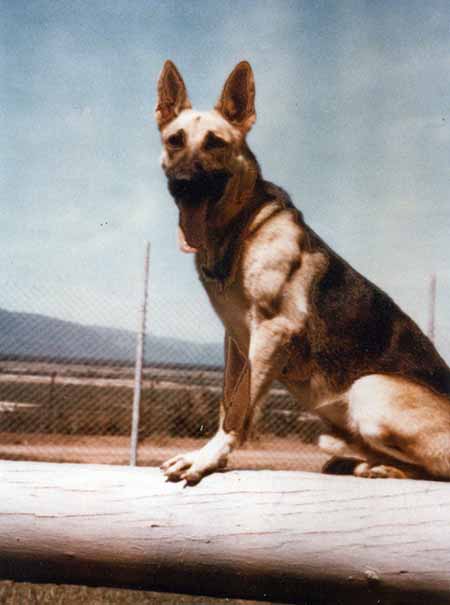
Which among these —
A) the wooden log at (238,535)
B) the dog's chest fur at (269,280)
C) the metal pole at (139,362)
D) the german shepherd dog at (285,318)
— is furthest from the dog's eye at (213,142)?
the metal pole at (139,362)

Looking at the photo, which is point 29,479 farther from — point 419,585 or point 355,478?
point 419,585

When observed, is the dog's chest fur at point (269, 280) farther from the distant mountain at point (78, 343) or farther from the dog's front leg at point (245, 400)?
the distant mountain at point (78, 343)

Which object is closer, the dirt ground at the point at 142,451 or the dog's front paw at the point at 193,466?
the dog's front paw at the point at 193,466

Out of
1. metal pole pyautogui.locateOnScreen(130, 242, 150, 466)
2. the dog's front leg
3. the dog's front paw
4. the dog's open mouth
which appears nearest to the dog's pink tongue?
the dog's open mouth

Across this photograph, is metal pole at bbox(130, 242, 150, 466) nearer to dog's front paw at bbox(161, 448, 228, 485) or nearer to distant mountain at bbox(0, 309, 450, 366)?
distant mountain at bbox(0, 309, 450, 366)

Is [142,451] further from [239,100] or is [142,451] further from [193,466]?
[239,100]

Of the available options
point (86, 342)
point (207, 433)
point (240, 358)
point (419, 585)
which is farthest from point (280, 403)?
point (419, 585)

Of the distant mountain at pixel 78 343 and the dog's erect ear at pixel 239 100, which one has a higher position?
the dog's erect ear at pixel 239 100
